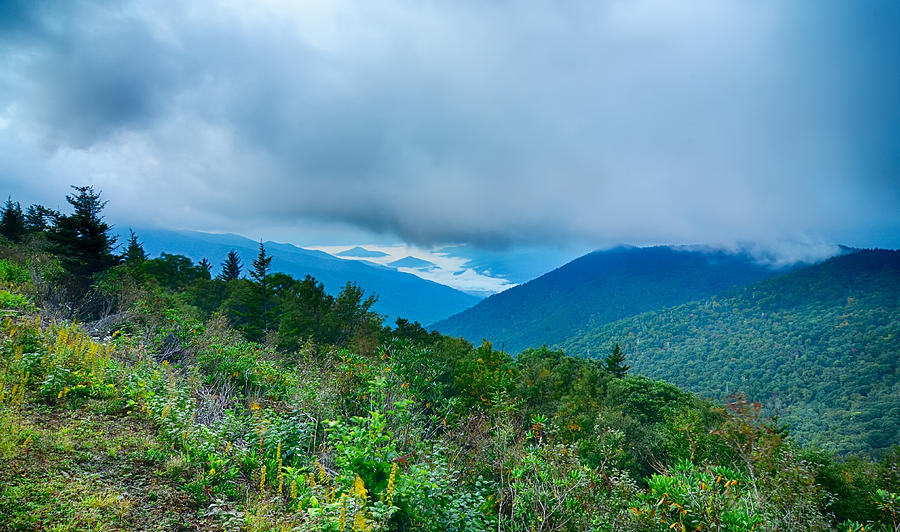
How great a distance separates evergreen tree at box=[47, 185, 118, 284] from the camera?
17.3 m

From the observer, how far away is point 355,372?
9430mm

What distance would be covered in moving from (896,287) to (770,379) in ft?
510

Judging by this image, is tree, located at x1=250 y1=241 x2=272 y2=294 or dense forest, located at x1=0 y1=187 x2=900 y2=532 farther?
tree, located at x1=250 y1=241 x2=272 y2=294

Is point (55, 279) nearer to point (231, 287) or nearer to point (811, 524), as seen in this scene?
point (231, 287)

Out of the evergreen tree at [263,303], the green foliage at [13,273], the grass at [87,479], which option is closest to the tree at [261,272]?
the evergreen tree at [263,303]

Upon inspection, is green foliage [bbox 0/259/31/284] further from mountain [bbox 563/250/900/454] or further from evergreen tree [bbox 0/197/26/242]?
mountain [bbox 563/250/900/454]

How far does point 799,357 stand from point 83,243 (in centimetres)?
18200

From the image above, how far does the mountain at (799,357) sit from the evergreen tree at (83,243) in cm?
7801

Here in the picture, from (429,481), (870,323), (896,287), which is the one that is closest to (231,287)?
(429,481)

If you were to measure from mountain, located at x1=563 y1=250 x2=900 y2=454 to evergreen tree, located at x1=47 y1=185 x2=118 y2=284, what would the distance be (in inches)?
3071

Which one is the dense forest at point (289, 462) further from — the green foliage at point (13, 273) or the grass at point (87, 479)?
the green foliage at point (13, 273)

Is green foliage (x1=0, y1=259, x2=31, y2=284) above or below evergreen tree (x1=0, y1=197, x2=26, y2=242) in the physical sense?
below

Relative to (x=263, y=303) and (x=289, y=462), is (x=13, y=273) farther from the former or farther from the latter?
(x=263, y=303)

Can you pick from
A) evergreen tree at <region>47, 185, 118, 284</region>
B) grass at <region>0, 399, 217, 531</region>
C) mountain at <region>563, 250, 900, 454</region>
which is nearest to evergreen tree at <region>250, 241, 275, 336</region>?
evergreen tree at <region>47, 185, 118, 284</region>
